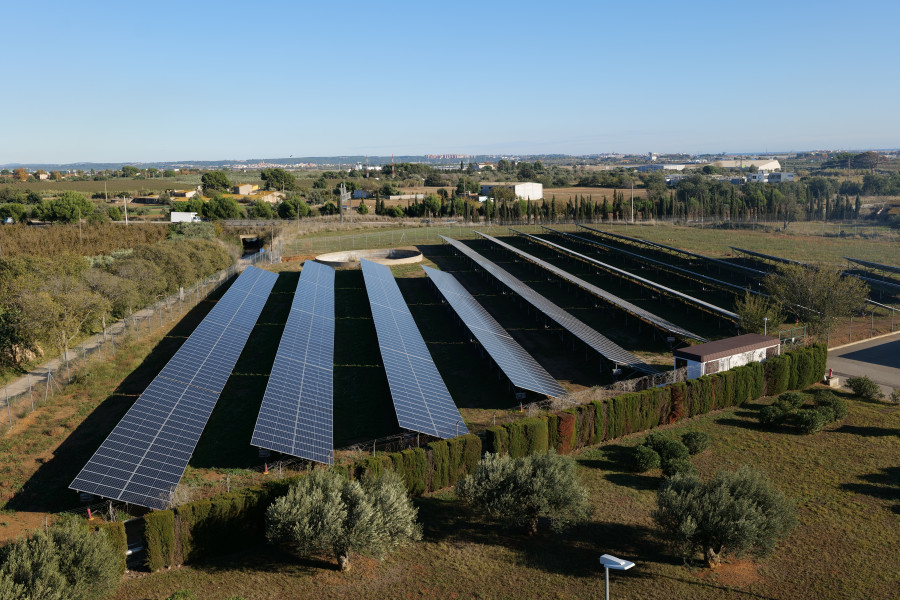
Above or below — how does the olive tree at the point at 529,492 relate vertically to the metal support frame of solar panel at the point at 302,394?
below

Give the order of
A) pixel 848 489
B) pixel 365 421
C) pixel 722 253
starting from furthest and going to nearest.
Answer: pixel 722 253
pixel 365 421
pixel 848 489

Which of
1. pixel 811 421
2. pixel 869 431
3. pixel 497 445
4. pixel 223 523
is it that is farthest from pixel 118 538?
pixel 869 431

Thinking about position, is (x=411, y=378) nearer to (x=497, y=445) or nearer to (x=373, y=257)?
(x=497, y=445)

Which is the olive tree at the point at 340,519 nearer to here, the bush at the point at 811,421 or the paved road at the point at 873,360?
the bush at the point at 811,421

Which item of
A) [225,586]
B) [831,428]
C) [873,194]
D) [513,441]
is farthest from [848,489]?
[873,194]

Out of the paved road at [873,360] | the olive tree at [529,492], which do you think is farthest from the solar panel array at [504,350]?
the paved road at [873,360]

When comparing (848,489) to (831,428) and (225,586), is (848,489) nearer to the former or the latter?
(831,428)

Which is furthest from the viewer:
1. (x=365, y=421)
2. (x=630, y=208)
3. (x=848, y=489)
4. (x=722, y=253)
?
(x=630, y=208)
